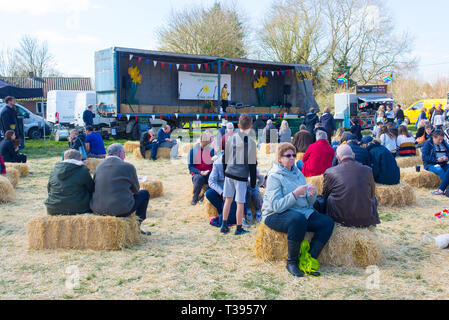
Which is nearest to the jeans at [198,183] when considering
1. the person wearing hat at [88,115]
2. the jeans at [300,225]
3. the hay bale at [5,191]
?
the jeans at [300,225]

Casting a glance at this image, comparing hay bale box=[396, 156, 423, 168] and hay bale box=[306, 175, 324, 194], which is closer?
hay bale box=[306, 175, 324, 194]

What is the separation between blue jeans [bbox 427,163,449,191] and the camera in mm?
8077

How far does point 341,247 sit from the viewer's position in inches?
183

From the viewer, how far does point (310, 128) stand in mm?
14547

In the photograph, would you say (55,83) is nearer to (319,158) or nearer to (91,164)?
(91,164)

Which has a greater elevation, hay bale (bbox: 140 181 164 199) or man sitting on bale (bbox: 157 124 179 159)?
man sitting on bale (bbox: 157 124 179 159)

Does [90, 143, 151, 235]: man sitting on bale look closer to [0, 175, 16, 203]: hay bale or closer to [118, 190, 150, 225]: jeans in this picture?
[118, 190, 150, 225]: jeans

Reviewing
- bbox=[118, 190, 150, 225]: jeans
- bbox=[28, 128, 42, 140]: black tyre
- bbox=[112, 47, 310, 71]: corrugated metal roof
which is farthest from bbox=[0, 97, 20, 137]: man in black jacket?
bbox=[118, 190, 150, 225]: jeans

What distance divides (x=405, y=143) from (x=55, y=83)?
42.7 metres

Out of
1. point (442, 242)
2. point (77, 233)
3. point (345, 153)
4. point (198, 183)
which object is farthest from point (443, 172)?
point (77, 233)

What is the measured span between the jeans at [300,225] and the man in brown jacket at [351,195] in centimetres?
26

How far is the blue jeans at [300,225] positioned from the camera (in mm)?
4438

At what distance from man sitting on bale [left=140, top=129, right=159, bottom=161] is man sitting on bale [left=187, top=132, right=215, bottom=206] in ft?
18.7
